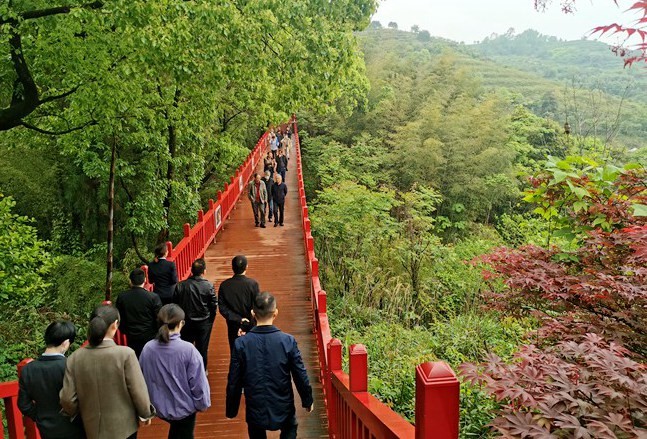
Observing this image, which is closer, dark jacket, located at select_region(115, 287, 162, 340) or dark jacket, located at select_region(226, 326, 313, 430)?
dark jacket, located at select_region(226, 326, 313, 430)

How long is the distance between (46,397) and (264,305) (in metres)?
1.57

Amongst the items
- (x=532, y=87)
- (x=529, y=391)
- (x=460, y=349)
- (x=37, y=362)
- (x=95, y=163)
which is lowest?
(x=460, y=349)

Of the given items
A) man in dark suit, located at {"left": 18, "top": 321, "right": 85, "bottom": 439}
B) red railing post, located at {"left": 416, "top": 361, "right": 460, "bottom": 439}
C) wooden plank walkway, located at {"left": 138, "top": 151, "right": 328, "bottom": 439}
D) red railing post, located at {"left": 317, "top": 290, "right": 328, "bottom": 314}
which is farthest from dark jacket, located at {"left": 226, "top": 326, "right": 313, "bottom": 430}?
red railing post, located at {"left": 317, "top": 290, "right": 328, "bottom": 314}

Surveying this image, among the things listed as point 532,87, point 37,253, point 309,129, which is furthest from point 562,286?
point 532,87

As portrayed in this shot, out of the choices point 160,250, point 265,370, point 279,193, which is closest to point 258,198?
point 279,193

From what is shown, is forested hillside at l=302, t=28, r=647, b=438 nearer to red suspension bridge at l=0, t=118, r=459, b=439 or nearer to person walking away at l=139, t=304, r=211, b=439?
red suspension bridge at l=0, t=118, r=459, b=439

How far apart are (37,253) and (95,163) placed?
102 inches

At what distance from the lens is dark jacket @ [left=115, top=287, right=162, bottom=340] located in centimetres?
551

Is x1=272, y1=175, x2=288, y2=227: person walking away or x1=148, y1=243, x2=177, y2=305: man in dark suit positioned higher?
x1=272, y1=175, x2=288, y2=227: person walking away

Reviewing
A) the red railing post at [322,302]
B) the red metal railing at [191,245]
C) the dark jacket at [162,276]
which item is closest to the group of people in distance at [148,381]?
the red metal railing at [191,245]

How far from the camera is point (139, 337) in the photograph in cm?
554

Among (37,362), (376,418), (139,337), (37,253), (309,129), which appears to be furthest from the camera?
(309,129)

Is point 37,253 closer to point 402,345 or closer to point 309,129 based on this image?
point 402,345

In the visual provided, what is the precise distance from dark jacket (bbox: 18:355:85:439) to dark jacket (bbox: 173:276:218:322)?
209cm
